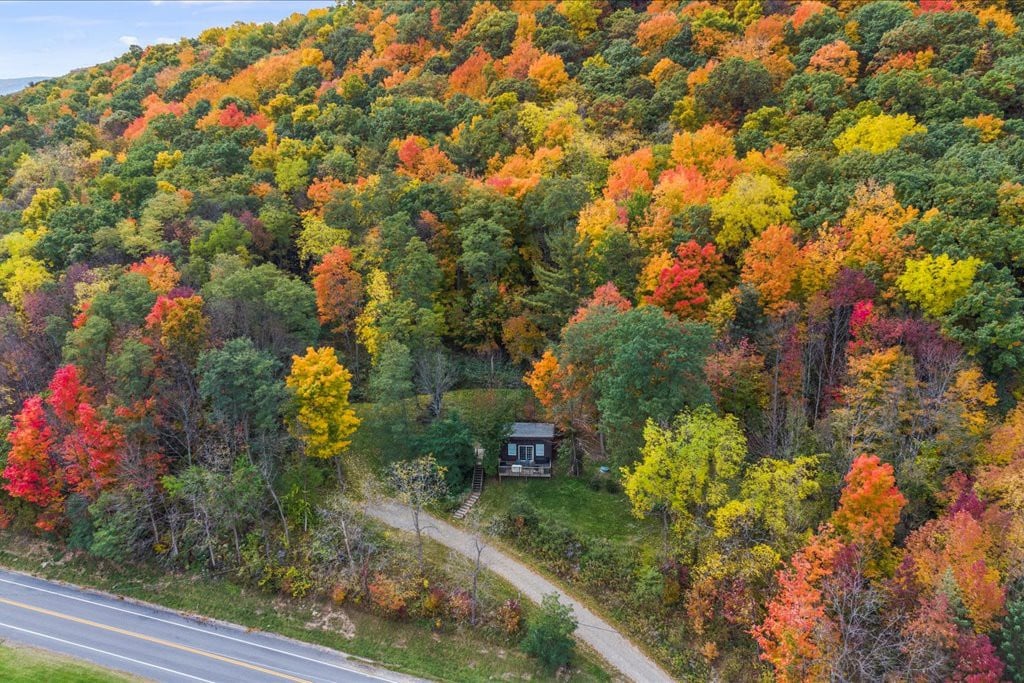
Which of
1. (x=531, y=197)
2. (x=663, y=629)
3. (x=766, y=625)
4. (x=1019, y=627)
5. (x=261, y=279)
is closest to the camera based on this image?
(x=1019, y=627)

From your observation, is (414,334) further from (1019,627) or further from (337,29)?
(337,29)

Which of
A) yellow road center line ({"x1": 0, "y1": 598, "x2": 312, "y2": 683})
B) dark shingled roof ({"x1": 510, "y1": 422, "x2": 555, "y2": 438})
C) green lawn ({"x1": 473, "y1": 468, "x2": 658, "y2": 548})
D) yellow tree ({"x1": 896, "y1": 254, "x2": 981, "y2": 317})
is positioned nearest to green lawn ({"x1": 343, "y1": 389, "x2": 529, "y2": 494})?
dark shingled roof ({"x1": 510, "y1": 422, "x2": 555, "y2": 438})

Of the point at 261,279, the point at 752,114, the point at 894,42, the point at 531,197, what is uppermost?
the point at 894,42

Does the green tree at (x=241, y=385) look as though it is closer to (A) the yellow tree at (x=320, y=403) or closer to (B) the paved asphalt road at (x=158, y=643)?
(A) the yellow tree at (x=320, y=403)

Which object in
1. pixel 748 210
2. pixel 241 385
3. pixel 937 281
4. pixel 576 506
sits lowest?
pixel 576 506

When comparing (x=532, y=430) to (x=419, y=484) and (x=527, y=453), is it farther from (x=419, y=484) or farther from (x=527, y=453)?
(x=419, y=484)

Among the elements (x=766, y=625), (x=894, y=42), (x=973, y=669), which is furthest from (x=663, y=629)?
(x=894, y=42)

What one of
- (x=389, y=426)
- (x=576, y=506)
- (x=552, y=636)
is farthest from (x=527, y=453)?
(x=552, y=636)
